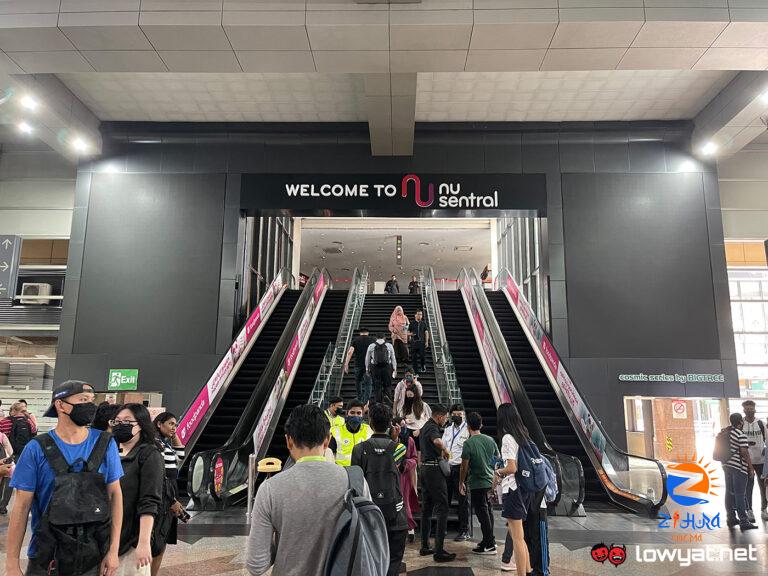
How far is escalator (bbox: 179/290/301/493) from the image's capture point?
32.1 ft

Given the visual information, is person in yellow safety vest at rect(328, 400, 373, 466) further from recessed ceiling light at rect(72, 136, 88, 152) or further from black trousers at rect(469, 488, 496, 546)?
recessed ceiling light at rect(72, 136, 88, 152)

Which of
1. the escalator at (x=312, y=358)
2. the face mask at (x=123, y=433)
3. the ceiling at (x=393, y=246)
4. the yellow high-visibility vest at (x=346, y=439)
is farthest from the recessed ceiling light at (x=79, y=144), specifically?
the ceiling at (x=393, y=246)

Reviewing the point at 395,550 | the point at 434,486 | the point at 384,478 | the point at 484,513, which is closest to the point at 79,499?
the point at 384,478

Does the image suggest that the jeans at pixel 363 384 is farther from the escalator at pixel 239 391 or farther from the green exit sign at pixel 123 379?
the green exit sign at pixel 123 379

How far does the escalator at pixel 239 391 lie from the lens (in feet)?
32.1

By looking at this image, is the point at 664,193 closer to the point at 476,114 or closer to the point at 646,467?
the point at 476,114

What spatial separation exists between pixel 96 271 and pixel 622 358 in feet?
36.1

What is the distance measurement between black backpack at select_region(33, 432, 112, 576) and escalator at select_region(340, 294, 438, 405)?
27.5ft

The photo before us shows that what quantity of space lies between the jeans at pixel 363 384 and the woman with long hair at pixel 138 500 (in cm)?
715

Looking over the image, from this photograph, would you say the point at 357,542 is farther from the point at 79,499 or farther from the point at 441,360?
the point at 441,360

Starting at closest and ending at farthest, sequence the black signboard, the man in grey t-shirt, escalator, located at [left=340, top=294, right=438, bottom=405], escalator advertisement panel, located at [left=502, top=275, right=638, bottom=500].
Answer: the man in grey t-shirt
escalator advertisement panel, located at [left=502, top=275, right=638, bottom=500]
escalator, located at [left=340, top=294, right=438, bottom=405]
the black signboard

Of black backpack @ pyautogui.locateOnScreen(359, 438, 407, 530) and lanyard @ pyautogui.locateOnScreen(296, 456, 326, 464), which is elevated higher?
lanyard @ pyautogui.locateOnScreen(296, 456, 326, 464)

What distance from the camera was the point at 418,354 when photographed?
40.5ft

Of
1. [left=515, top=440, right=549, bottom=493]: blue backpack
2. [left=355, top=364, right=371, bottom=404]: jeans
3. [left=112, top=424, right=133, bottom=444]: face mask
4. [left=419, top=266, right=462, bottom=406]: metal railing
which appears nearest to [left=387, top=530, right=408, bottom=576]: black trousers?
[left=515, top=440, right=549, bottom=493]: blue backpack
